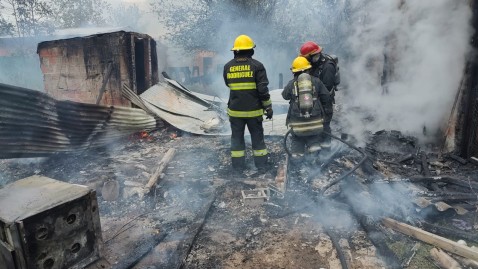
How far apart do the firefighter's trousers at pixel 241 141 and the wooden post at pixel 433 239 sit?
85.5 inches

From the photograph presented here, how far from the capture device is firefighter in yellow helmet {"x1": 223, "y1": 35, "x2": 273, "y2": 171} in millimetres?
4922

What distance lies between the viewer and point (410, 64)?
6727mm

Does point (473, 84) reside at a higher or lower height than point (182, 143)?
higher

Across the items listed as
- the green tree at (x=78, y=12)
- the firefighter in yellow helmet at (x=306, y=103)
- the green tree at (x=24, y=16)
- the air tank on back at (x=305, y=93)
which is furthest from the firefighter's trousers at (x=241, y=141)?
the green tree at (x=78, y=12)

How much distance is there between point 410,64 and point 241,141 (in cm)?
413

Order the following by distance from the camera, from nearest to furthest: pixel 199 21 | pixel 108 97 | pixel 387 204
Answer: pixel 387 204, pixel 108 97, pixel 199 21

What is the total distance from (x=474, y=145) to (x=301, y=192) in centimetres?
314

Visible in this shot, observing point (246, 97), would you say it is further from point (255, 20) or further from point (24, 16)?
point (24, 16)

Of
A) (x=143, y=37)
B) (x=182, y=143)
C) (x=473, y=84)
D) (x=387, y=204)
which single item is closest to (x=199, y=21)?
(x=143, y=37)

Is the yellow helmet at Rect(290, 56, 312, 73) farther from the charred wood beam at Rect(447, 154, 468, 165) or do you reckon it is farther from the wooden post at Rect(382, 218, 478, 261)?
the charred wood beam at Rect(447, 154, 468, 165)

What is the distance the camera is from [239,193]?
14.7 feet

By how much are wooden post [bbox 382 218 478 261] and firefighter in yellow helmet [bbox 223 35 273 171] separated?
88.8 inches

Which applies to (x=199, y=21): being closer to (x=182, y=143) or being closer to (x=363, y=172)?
(x=182, y=143)

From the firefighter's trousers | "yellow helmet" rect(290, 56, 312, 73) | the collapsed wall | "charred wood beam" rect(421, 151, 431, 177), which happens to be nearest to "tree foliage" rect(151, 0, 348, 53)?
the collapsed wall
